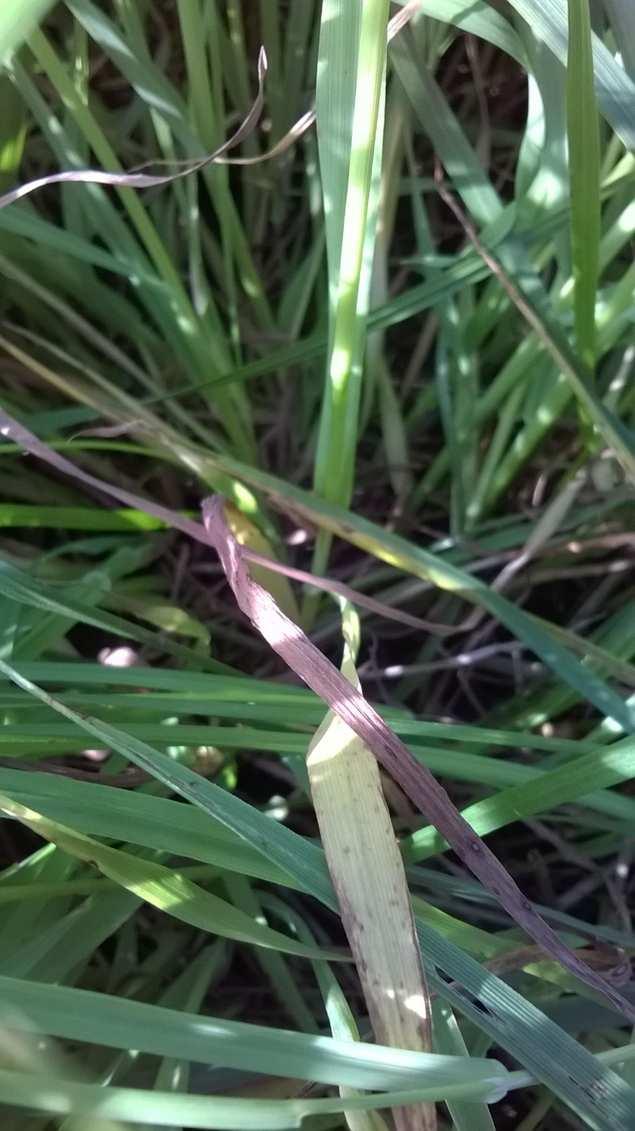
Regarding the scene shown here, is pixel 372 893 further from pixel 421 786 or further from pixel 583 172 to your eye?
pixel 583 172

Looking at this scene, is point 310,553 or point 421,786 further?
point 310,553

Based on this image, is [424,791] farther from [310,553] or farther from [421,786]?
[310,553]

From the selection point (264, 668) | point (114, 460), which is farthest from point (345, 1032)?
point (114, 460)

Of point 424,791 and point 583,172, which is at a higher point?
point 583,172

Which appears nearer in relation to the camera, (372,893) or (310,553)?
Result: (372,893)

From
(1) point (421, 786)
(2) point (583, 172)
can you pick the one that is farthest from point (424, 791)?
(2) point (583, 172)

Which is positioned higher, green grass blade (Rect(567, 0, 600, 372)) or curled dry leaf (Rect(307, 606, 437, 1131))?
green grass blade (Rect(567, 0, 600, 372))

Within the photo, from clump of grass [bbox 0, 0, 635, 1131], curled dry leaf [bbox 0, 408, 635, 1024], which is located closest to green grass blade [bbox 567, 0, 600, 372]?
clump of grass [bbox 0, 0, 635, 1131]

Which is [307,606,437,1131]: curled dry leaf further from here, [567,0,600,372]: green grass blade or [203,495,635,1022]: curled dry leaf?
[567,0,600,372]: green grass blade

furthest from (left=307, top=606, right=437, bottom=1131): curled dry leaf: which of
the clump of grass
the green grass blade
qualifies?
the green grass blade
